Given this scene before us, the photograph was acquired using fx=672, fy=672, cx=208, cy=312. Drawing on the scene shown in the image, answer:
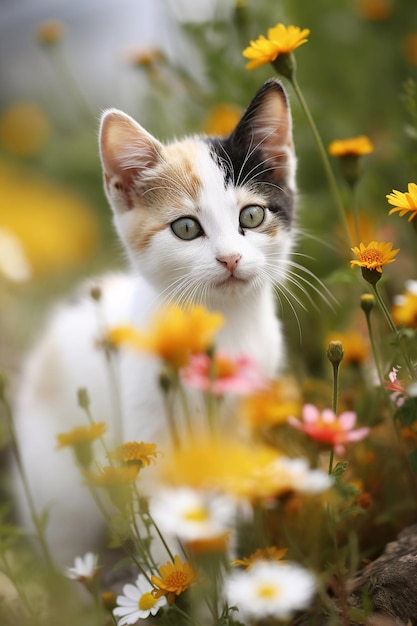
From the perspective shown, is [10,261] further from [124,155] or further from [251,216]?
[251,216]

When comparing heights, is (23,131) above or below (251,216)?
above

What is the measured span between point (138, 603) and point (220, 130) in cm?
149

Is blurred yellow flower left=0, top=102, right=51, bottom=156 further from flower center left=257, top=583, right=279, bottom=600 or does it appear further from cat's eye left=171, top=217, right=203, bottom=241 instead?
flower center left=257, top=583, right=279, bottom=600

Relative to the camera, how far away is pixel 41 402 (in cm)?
174

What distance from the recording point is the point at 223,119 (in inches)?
82.7

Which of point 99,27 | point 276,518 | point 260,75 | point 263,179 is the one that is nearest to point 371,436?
point 276,518

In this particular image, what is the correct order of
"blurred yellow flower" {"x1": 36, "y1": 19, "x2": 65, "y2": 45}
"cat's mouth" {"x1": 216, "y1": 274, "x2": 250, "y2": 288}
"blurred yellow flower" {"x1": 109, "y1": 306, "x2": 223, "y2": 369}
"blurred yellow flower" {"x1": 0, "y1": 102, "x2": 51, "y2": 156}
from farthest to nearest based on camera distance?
"blurred yellow flower" {"x1": 0, "y1": 102, "x2": 51, "y2": 156}
"blurred yellow flower" {"x1": 36, "y1": 19, "x2": 65, "y2": 45}
"cat's mouth" {"x1": 216, "y1": 274, "x2": 250, "y2": 288}
"blurred yellow flower" {"x1": 109, "y1": 306, "x2": 223, "y2": 369}

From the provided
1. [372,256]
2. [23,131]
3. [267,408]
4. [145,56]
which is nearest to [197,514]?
[372,256]

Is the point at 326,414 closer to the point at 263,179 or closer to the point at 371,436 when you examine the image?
the point at 371,436

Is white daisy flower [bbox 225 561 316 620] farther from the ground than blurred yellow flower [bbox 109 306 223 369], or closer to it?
closer to it

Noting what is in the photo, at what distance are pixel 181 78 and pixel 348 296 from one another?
3.19ft

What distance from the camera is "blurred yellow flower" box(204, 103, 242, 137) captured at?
→ 2.08 meters

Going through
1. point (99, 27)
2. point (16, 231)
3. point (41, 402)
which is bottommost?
point (41, 402)

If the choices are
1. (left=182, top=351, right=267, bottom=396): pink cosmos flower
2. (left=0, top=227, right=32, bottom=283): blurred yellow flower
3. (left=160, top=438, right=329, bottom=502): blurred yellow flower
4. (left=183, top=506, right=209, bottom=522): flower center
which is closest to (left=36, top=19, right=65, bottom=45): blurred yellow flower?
(left=0, top=227, right=32, bottom=283): blurred yellow flower
